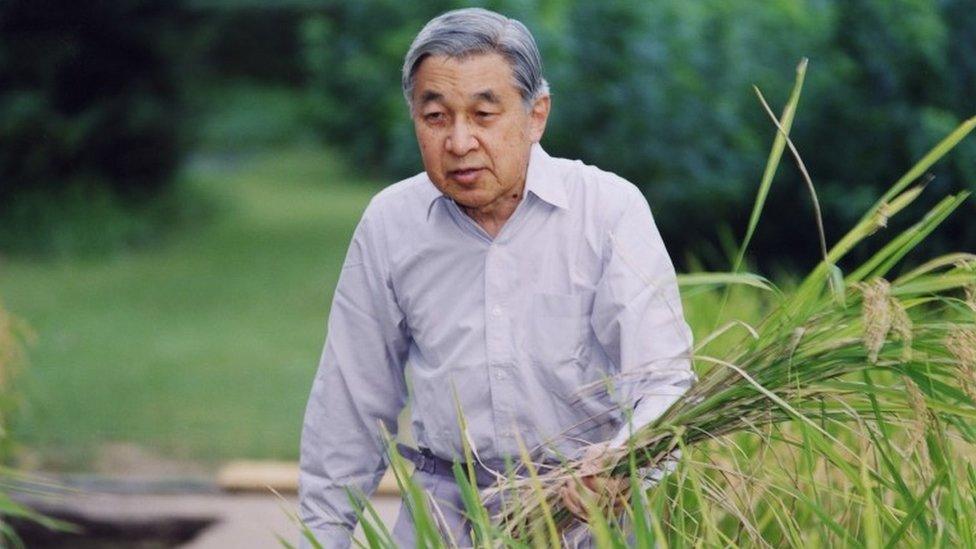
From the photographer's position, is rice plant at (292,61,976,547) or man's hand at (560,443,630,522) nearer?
rice plant at (292,61,976,547)

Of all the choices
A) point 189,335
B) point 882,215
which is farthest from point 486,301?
point 189,335

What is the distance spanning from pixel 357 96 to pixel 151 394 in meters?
6.24

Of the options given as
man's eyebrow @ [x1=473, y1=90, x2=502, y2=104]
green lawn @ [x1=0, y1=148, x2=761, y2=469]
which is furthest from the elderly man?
green lawn @ [x1=0, y1=148, x2=761, y2=469]

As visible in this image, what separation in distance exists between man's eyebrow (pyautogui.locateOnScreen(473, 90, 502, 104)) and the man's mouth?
0.11 metres

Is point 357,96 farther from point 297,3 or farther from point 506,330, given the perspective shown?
point 506,330

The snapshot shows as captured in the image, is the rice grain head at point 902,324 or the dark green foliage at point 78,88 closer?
the rice grain head at point 902,324

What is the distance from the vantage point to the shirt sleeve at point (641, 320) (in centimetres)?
278

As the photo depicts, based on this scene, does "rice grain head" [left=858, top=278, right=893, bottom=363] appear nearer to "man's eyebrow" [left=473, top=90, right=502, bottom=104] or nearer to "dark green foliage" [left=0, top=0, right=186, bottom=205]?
"man's eyebrow" [left=473, top=90, right=502, bottom=104]

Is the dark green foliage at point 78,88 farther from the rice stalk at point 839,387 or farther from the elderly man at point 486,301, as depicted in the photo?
the rice stalk at point 839,387

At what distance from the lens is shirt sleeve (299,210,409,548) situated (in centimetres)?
309

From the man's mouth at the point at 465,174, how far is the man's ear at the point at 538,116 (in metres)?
0.12

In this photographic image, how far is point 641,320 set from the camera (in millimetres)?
2830

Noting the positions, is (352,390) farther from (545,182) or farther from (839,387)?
(839,387)

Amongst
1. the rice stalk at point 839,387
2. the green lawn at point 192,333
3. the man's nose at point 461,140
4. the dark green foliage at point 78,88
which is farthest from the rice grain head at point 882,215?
the dark green foliage at point 78,88
